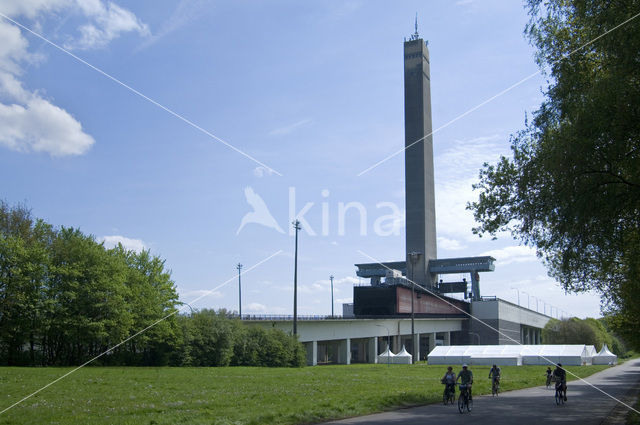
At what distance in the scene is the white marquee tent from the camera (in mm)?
73062

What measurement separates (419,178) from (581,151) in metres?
113

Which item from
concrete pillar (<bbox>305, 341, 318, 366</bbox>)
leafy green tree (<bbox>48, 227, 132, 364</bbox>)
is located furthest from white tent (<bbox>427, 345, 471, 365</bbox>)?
leafy green tree (<bbox>48, 227, 132, 364</bbox>)

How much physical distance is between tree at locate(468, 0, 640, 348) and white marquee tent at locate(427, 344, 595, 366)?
179 ft

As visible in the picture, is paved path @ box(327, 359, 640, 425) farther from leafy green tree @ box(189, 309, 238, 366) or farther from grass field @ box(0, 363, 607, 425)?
leafy green tree @ box(189, 309, 238, 366)

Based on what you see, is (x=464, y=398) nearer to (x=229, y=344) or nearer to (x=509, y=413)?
(x=509, y=413)

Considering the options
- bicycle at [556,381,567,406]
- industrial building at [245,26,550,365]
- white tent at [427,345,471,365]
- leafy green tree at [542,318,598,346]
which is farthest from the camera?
leafy green tree at [542,318,598,346]

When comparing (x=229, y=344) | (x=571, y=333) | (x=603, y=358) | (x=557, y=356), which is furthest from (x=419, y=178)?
(x=229, y=344)

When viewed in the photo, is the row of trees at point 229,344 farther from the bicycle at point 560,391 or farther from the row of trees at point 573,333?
the row of trees at point 573,333

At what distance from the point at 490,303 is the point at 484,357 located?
190 ft

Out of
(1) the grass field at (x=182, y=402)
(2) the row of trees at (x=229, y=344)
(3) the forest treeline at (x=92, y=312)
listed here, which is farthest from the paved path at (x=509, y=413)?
(2) the row of trees at (x=229, y=344)

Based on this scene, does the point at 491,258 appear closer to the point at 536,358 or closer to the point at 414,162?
the point at 414,162

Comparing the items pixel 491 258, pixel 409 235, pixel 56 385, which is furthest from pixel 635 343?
pixel 491 258

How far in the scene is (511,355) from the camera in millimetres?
72875

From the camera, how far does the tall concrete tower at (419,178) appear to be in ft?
415
